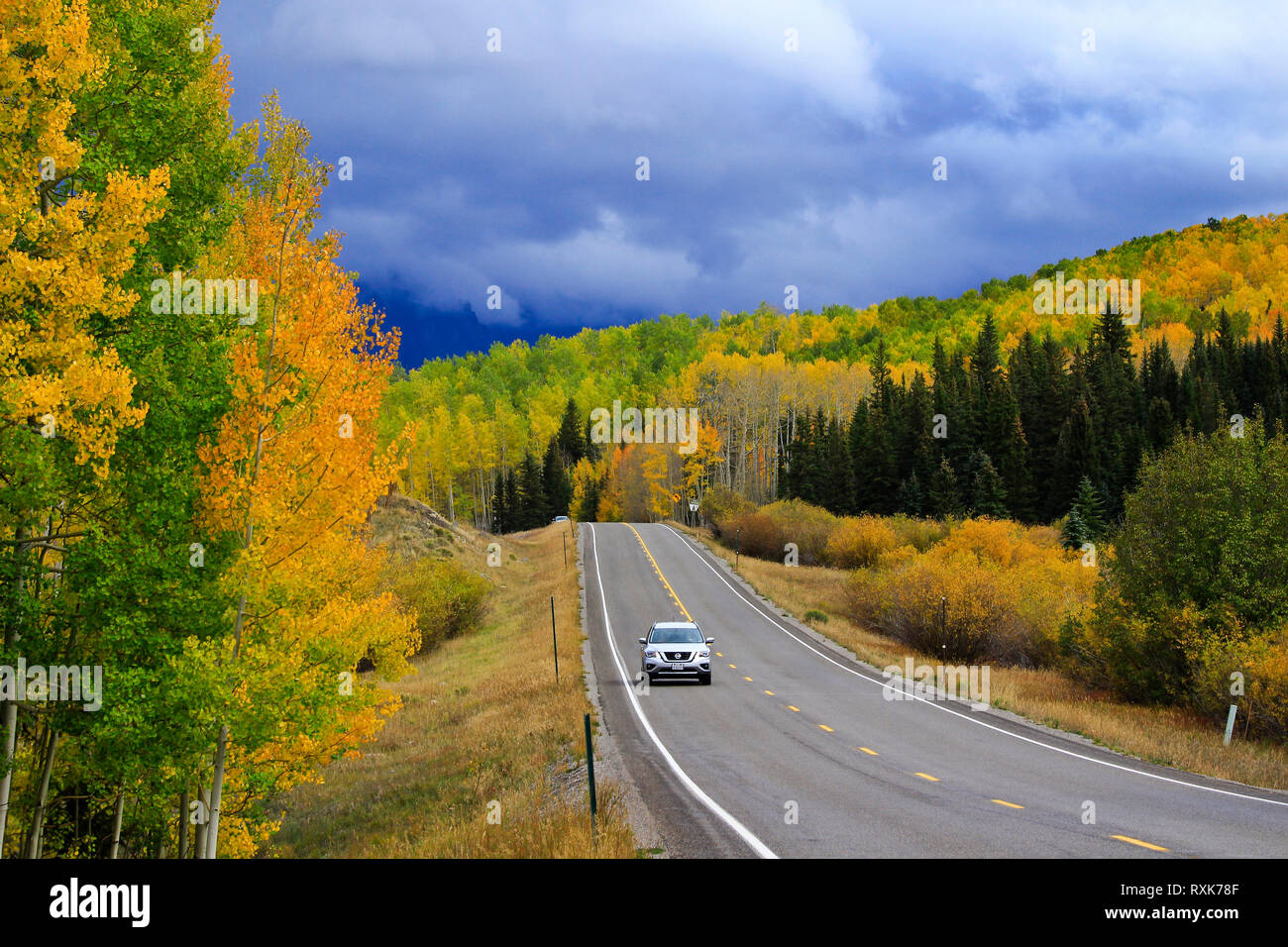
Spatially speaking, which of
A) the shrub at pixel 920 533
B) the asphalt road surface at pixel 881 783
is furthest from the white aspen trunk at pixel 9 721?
the shrub at pixel 920 533

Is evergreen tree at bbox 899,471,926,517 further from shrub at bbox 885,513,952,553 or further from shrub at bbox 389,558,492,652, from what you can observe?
shrub at bbox 389,558,492,652

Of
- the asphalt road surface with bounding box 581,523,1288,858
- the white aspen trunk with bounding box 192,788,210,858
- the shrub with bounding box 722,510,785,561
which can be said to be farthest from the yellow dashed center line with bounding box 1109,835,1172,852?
the shrub with bounding box 722,510,785,561

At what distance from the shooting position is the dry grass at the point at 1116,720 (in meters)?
15.6

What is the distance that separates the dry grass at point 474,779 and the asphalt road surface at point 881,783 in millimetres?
1198

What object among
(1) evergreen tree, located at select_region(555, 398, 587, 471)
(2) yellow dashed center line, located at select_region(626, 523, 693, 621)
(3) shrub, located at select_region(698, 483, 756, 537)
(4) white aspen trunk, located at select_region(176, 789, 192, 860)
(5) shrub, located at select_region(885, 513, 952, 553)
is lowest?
(2) yellow dashed center line, located at select_region(626, 523, 693, 621)

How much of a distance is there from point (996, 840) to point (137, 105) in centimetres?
1434

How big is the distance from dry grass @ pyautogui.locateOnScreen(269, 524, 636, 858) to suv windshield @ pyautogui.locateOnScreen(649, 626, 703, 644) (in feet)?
8.94

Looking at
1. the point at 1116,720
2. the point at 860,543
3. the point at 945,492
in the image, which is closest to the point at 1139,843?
the point at 1116,720

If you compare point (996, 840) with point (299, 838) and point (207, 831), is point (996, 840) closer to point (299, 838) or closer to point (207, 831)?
point (207, 831)

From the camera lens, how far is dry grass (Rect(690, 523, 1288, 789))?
614 inches

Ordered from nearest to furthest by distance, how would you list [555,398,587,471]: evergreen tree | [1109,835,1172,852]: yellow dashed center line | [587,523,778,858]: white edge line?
[1109,835,1172,852]: yellow dashed center line < [587,523,778,858]: white edge line < [555,398,587,471]: evergreen tree

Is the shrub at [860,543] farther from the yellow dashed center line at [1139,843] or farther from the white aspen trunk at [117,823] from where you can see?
the white aspen trunk at [117,823]

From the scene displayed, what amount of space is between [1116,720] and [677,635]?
12.1m

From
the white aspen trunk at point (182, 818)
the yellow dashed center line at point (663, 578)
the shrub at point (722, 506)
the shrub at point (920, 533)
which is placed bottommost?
the yellow dashed center line at point (663, 578)
